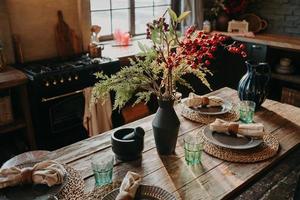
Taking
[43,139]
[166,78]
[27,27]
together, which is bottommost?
[43,139]

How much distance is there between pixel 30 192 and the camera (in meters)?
1.10

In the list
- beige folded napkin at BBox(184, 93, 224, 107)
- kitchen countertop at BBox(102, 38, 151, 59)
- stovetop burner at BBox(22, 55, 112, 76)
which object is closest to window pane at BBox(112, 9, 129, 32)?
kitchen countertop at BBox(102, 38, 151, 59)

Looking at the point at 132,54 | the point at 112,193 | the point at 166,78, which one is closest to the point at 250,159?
the point at 166,78

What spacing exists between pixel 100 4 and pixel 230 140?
7.77ft

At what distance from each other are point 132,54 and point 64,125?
934 millimetres

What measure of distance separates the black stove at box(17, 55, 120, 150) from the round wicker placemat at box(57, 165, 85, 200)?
1259 millimetres

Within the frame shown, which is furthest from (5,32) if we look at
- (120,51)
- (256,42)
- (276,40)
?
(276,40)

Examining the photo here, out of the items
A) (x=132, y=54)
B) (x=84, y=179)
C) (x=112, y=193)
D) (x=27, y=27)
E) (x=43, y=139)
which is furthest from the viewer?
(x=132, y=54)

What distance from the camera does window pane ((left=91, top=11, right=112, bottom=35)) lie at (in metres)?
3.29

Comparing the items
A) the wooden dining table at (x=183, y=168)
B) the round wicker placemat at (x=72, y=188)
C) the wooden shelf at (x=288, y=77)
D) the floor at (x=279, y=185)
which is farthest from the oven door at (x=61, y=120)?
the wooden shelf at (x=288, y=77)

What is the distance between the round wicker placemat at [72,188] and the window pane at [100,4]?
2361 millimetres

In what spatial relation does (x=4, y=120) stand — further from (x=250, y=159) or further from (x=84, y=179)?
(x=250, y=159)

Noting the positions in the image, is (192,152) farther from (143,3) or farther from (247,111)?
(143,3)

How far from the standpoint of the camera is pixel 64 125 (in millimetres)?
2598
